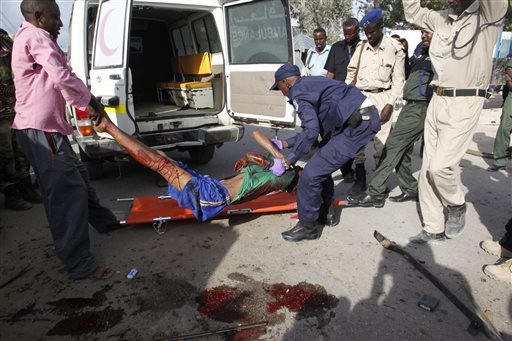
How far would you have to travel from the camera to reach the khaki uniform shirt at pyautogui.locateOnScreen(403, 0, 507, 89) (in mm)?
2609

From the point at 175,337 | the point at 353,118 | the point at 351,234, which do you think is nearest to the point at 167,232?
the point at 175,337

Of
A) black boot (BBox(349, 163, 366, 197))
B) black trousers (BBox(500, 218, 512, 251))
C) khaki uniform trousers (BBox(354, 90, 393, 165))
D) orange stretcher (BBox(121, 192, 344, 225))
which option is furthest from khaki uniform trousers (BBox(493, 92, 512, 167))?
orange stretcher (BBox(121, 192, 344, 225))

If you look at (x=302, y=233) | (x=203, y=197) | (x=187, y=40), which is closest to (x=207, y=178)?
(x=203, y=197)

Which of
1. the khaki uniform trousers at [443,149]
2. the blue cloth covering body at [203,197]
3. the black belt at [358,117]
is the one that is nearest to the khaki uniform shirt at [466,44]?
the khaki uniform trousers at [443,149]

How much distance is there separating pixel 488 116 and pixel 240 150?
23.6 feet

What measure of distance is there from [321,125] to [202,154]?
280 centimetres

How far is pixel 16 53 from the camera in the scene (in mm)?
2301

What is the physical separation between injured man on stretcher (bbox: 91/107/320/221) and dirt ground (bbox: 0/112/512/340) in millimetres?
378

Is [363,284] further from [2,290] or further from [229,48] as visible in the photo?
[229,48]

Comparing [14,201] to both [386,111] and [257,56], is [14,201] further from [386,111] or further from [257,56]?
[386,111]

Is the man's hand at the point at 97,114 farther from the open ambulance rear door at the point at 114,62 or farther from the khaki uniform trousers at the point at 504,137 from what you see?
the khaki uniform trousers at the point at 504,137

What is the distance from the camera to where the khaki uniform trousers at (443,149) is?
9.18 feet

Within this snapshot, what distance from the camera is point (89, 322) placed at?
85.4 inches

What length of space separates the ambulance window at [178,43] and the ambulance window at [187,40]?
0.17m
